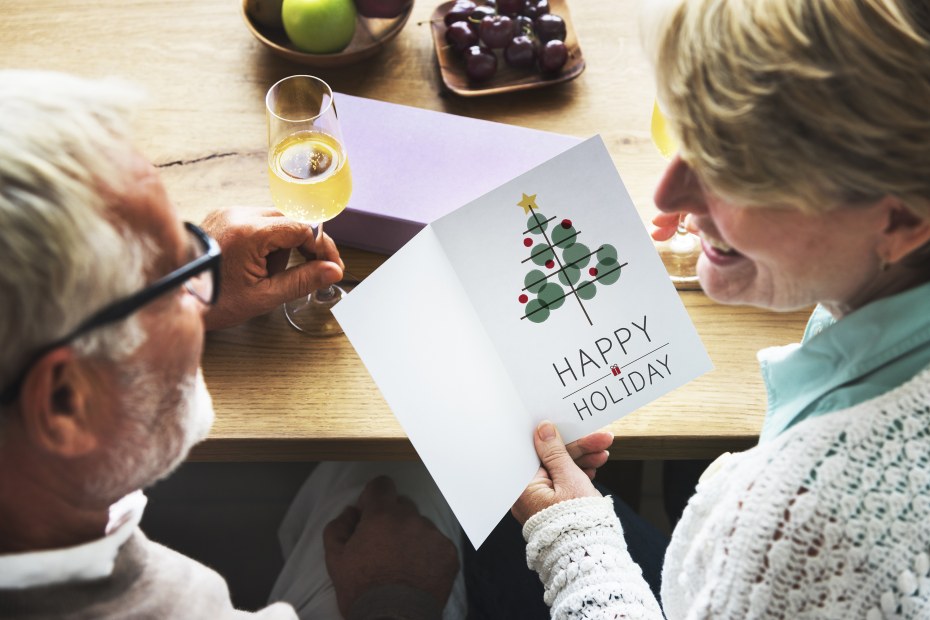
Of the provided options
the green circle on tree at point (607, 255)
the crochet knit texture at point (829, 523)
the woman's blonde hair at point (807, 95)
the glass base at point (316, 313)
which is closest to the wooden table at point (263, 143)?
the glass base at point (316, 313)

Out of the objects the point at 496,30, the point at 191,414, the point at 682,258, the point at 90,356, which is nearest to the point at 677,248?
the point at 682,258

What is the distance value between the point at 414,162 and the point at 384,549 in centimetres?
58

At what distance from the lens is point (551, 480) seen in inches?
47.4

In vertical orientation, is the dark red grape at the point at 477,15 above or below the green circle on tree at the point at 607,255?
above

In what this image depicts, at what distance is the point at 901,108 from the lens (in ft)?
2.62

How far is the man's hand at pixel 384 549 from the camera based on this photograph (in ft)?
4.56

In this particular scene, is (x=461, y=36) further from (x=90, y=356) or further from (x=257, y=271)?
(x=90, y=356)

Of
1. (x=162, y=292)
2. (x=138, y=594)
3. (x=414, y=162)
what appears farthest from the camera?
(x=414, y=162)

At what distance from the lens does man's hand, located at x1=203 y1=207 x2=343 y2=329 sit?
48.3 inches

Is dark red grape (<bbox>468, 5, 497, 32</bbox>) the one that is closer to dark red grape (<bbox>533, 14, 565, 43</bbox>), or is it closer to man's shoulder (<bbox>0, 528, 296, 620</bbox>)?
dark red grape (<bbox>533, 14, 565, 43</bbox>)

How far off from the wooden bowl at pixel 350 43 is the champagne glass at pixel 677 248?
461mm

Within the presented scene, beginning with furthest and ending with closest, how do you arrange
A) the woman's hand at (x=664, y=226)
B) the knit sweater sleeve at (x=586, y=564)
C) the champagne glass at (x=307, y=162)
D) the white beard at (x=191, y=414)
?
1. the woman's hand at (x=664, y=226)
2. the champagne glass at (x=307, y=162)
3. the knit sweater sleeve at (x=586, y=564)
4. the white beard at (x=191, y=414)

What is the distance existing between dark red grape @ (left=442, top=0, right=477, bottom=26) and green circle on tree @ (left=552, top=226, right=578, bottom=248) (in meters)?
0.52

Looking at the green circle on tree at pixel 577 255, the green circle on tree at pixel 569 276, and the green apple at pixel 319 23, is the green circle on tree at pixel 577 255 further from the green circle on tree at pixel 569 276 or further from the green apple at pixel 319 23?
the green apple at pixel 319 23
